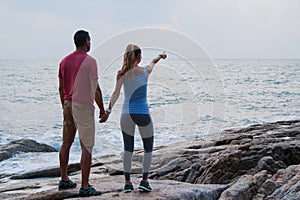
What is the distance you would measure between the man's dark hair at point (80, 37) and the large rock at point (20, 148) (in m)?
10.1

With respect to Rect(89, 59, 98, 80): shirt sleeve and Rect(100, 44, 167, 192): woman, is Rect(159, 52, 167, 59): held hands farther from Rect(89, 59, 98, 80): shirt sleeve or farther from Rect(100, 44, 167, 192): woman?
Rect(89, 59, 98, 80): shirt sleeve

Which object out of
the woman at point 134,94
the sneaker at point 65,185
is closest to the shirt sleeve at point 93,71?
the woman at point 134,94

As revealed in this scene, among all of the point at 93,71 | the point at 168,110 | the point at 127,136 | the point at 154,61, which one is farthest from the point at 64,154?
the point at 168,110

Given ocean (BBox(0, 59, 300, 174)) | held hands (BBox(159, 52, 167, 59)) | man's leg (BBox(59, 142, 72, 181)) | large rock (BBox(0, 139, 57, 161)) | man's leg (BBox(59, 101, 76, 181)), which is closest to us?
man's leg (BBox(59, 101, 76, 181))

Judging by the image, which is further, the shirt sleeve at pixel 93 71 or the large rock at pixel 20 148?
the large rock at pixel 20 148

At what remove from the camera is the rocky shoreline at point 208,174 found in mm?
6707

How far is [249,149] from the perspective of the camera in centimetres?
972

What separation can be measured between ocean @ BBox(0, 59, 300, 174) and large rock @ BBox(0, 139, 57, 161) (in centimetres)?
30

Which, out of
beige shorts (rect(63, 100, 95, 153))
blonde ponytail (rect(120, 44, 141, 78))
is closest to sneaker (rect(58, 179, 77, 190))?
beige shorts (rect(63, 100, 95, 153))

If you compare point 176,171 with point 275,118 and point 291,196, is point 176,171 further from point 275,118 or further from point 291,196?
point 275,118

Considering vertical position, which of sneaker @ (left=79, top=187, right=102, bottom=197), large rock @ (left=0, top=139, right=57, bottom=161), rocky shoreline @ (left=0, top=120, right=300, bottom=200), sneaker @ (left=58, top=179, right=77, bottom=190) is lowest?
large rock @ (left=0, top=139, right=57, bottom=161)

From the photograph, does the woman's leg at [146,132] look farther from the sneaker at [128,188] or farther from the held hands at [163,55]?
the held hands at [163,55]

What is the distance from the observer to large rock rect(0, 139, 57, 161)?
15.9m

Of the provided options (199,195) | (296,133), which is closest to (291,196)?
(199,195)
